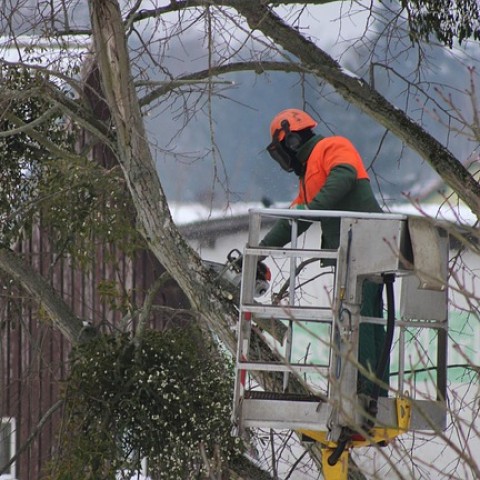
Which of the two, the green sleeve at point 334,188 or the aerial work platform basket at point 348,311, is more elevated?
the green sleeve at point 334,188

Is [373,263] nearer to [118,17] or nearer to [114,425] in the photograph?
[118,17]

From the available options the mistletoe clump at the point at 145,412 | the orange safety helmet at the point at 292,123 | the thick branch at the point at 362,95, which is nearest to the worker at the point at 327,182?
the orange safety helmet at the point at 292,123

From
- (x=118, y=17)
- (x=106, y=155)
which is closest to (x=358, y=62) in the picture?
(x=106, y=155)

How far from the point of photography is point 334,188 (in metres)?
5.62

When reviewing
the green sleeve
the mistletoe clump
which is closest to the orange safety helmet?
the green sleeve

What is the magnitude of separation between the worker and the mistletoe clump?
4.63 ft

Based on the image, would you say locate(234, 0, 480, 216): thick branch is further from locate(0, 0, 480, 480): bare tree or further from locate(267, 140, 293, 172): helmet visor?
locate(267, 140, 293, 172): helmet visor

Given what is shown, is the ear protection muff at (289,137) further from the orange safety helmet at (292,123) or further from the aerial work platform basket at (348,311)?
the aerial work platform basket at (348,311)

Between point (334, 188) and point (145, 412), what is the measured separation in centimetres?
208

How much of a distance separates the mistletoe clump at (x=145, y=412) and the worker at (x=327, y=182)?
1411 millimetres

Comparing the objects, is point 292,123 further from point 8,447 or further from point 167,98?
point 8,447

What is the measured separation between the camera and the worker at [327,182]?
5.52 meters

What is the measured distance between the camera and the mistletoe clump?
6852mm

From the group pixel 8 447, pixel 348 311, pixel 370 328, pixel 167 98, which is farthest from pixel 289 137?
pixel 8 447
